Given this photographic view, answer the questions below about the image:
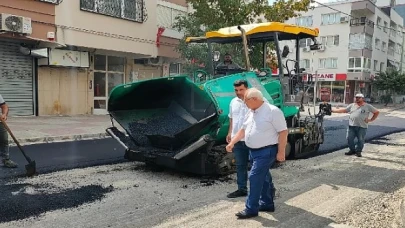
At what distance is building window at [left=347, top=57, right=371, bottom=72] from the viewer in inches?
1672

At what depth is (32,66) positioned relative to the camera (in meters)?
15.6

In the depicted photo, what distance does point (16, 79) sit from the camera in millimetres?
15016

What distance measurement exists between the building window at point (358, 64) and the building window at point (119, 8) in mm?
31237

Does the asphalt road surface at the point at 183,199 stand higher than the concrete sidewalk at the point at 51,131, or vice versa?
the concrete sidewalk at the point at 51,131

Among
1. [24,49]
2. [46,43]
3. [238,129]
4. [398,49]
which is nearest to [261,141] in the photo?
[238,129]

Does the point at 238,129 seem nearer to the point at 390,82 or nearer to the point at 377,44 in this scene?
the point at 390,82

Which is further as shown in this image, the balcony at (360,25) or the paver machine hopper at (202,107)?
the balcony at (360,25)

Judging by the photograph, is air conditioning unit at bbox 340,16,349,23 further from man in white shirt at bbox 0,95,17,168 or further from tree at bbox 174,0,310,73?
man in white shirt at bbox 0,95,17,168

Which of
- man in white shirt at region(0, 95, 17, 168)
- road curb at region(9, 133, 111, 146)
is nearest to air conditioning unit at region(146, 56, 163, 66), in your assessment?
road curb at region(9, 133, 111, 146)

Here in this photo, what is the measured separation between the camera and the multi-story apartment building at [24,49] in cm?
1391

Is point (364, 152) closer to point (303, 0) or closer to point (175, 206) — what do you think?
→ point (175, 206)

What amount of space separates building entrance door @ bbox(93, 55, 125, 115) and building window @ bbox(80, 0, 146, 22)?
2.38 metres

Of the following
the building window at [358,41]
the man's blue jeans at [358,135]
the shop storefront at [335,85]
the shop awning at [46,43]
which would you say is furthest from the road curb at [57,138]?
the building window at [358,41]

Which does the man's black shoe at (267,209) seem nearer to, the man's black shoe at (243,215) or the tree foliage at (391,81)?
the man's black shoe at (243,215)
